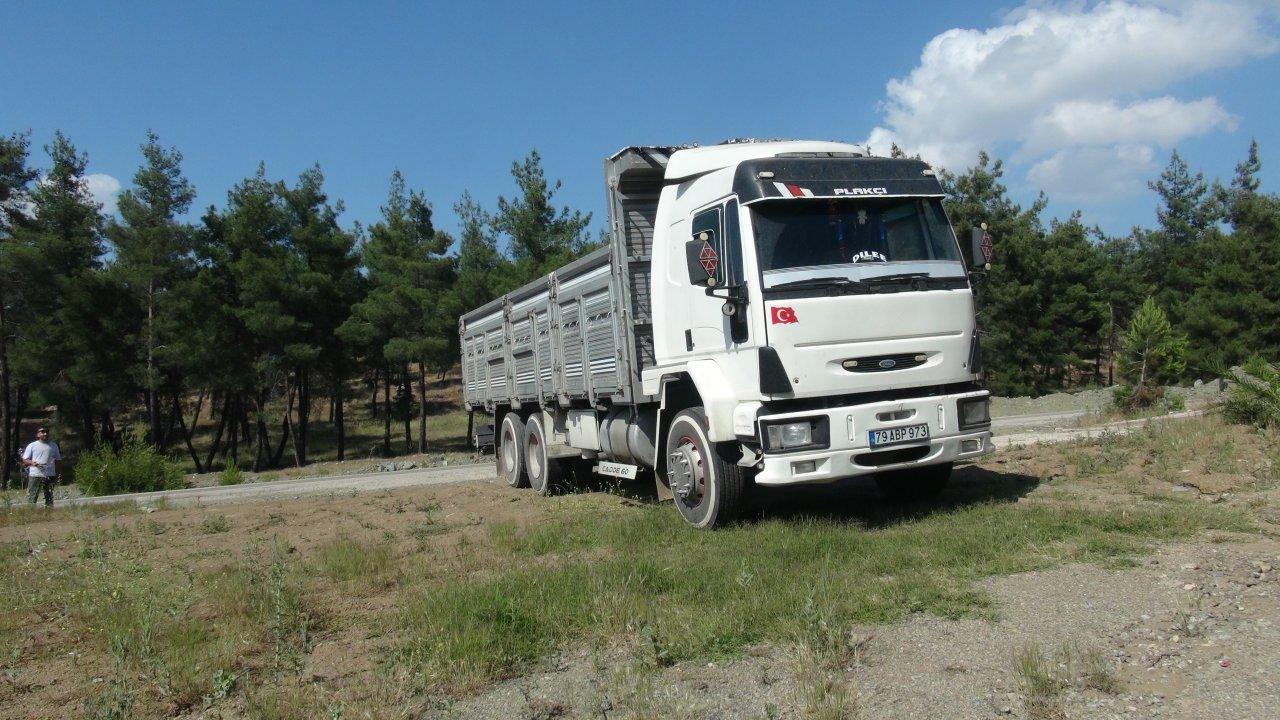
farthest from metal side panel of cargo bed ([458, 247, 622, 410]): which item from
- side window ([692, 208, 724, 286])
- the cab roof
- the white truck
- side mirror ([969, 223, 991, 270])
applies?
side mirror ([969, 223, 991, 270])

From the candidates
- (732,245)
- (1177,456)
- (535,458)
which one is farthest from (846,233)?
(535,458)

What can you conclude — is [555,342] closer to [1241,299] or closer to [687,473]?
[687,473]

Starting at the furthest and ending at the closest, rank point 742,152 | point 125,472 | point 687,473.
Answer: point 125,472 < point 742,152 < point 687,473

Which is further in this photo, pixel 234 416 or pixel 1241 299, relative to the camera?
pixel 234 416

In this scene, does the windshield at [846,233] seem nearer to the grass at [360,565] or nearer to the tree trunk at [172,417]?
the grass at [360,565]

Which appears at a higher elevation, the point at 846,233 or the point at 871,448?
the point at 846,233

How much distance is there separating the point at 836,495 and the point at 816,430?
3.10 metres

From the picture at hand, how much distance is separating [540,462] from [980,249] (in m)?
7.00

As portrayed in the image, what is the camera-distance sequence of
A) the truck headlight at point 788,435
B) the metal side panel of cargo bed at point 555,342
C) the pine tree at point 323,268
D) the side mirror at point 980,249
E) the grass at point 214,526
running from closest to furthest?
the truck headlight at point 788,435, the side mirror at point 980,249, the metal side panel of cargo bed at point 555,342, the grass at point 214,526, the pine tree at point 323,268

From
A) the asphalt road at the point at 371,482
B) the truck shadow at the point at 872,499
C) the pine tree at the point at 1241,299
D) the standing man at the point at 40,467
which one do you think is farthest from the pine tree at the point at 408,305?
the pine tree at the point at 1241,299

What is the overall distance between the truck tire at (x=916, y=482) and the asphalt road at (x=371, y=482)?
5.14 m

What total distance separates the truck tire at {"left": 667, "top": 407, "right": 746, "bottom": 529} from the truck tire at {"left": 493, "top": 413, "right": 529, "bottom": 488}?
17.2ft

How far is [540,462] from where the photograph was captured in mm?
12695

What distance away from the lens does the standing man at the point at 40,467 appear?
15.1 meters
